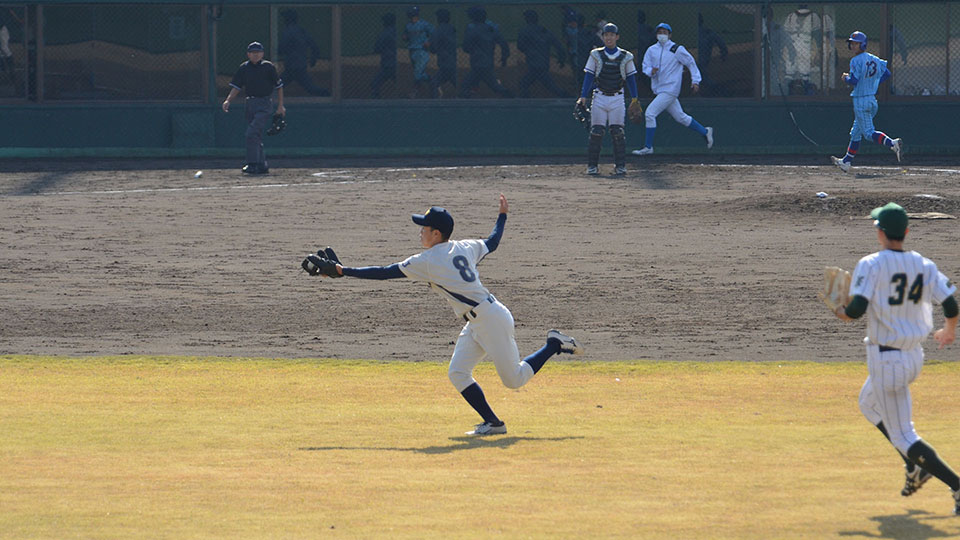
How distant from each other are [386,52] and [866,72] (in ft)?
31.5

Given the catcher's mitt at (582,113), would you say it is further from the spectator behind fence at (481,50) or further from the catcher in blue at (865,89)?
the catcher in blue at (865,89)

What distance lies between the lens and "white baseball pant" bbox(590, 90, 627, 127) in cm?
2367

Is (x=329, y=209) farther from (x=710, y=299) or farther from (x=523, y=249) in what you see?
(x=710, y=299)

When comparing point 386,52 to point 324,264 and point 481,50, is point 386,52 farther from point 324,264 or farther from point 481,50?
point 324,264

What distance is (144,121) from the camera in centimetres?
2822

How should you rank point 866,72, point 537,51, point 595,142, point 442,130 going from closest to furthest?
point 866,72, point 595,142, point 537,51, point 442,130

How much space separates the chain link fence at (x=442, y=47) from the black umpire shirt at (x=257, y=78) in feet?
13.2

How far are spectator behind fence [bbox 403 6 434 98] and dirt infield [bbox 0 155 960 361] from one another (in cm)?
255

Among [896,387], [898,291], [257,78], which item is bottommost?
[896,387]

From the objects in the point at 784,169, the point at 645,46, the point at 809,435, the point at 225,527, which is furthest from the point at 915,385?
the point at 645,46

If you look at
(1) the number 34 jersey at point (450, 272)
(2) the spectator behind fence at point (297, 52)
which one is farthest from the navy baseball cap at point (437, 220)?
(2) the spectator behind fence at point (297, 52)

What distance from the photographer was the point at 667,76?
2600 cm

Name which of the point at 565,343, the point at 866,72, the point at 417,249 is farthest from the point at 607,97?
the point at 565,343

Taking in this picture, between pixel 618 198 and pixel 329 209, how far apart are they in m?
4.46
